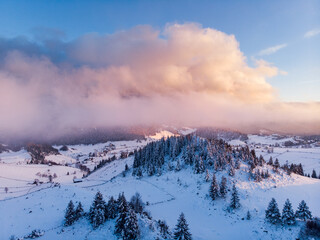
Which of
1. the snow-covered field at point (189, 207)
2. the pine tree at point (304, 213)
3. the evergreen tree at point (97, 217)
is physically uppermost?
the pine tree at point (304, 213)

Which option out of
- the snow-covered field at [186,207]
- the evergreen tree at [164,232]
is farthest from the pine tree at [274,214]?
the evergreen tree at [164,232]

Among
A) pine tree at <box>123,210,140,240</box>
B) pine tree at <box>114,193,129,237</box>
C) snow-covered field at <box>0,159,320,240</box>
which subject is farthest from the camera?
snow-covered field at <box>0,159,320,240</box>

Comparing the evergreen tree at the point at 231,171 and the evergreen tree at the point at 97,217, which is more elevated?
the evergreen tree at the point at 231,171

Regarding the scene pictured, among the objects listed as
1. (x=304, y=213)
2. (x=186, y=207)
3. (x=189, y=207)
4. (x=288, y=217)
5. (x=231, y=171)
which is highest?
(x=231, y=171)

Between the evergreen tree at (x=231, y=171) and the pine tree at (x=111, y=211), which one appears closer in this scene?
the pine tree at (x=111, y=211)

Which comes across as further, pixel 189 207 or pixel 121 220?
pixel 189 207

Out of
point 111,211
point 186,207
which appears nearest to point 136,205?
point 111,211

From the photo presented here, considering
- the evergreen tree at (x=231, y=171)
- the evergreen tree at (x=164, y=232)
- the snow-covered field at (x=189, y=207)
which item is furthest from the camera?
the evergreen tree at (x=231, y=171)

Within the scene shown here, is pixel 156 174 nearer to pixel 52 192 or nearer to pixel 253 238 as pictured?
pixel 52 192

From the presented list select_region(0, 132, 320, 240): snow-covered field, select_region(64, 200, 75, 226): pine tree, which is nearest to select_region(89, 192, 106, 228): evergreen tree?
select_region(0, 132, 320, 240): snow-covered field

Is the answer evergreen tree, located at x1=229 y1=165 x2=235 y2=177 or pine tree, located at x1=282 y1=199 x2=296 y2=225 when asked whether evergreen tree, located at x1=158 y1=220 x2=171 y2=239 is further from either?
evergreen tree, located at x1=229 y1=165 x2=235 y2=177

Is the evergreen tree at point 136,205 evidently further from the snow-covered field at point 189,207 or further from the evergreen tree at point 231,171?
the evergreen tree at point 231,171

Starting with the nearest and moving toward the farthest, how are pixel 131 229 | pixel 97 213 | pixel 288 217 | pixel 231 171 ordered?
pixel 131 229
pixel 288 217
pixel 97 213
pixel 231 171

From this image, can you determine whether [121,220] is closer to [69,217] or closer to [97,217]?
[97,217]
